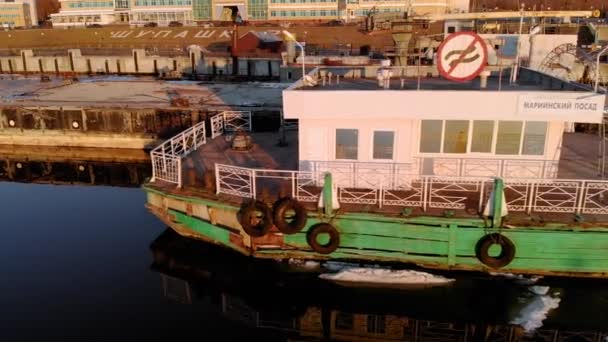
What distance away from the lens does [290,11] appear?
90.0 m

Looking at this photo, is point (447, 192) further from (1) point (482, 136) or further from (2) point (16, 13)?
(2) point (16, 13)

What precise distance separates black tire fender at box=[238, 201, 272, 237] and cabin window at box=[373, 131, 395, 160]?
347 cm

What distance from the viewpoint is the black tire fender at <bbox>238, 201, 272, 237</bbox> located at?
13344mm

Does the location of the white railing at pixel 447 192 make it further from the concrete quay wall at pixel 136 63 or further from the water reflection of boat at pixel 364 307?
the concrete quay wall at pixel 136 63

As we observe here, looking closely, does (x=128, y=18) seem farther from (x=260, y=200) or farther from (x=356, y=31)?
(x=260, y=200)

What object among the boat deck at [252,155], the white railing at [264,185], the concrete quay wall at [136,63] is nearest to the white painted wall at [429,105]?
the white railing at [264,185]

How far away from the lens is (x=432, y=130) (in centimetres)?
1386

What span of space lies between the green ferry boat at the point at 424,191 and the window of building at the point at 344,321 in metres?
1.53

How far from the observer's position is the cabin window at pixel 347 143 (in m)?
14.1

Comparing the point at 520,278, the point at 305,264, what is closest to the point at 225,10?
the point at 305,264

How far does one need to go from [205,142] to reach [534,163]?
11679 millimetres

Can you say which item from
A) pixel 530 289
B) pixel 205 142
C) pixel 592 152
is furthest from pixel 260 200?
pixel 592 152

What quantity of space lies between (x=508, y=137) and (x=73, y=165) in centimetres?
2364

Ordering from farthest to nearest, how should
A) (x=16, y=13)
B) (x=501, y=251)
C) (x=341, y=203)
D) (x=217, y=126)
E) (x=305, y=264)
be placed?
(x=16, y=13)
(x=217, y=126)
(x=305, y=264)
(x=341, y=203)
(x=501, y=251)
